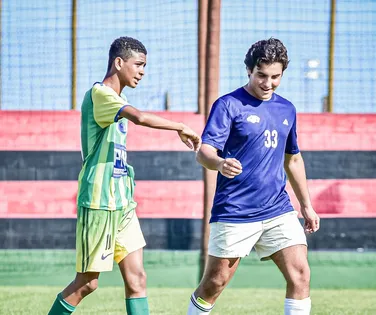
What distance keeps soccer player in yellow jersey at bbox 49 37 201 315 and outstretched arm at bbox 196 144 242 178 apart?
59 cm

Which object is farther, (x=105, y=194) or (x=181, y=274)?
(x=181, y=274)

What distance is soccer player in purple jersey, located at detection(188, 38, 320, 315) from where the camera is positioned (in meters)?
4.80

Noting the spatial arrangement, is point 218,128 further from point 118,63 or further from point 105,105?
point 118,63

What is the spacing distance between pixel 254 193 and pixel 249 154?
0.22m

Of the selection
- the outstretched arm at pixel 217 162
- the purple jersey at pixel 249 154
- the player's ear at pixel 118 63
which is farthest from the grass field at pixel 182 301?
the outstretched arm at pixel 217 162

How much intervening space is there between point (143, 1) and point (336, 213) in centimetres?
284

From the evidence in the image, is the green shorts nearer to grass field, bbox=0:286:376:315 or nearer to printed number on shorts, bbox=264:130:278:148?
printed number on shorts, bbox=264:130:278:148

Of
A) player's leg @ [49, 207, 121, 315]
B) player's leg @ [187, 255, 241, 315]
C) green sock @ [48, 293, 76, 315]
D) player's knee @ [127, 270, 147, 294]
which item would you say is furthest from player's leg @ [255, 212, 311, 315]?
green sock @ [48, 293, 76, 315]

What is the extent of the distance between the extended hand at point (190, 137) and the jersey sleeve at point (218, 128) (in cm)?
6

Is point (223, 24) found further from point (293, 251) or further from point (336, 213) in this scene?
point (293, 251)

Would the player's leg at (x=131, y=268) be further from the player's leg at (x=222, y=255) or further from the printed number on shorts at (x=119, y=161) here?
the player's leg at (x=222, y=255)

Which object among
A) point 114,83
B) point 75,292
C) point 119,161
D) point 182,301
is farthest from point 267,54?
point 182,301

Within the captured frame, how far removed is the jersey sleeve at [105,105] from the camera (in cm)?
491

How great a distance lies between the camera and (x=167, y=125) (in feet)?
15.4
